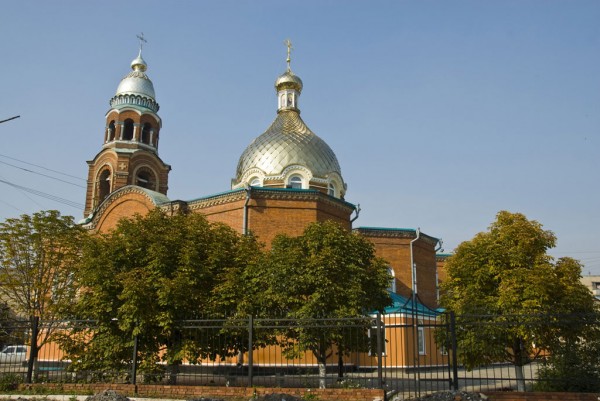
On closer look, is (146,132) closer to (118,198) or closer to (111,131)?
(111,131)

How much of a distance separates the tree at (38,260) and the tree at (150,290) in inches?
141

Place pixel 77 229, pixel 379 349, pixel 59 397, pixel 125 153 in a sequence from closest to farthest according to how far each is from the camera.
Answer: pixel 379 349, pixel 59 397, pixel 77 229, pixel 125 153

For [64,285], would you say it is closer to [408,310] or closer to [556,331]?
[408,310]

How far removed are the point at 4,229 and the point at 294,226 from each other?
1011cm

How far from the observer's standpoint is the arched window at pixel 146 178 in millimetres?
29969

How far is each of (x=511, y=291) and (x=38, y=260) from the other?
1448 centimetres

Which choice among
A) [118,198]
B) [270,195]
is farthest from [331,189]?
[118,198]

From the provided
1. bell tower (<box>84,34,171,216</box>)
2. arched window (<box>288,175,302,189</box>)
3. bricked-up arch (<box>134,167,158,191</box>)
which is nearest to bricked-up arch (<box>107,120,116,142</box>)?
bell tower (<box>84,34,171,216</box>)

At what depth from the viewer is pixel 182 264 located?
13.8 m

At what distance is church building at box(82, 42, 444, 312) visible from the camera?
21.6m

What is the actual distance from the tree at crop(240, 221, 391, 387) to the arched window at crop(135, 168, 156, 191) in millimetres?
17098

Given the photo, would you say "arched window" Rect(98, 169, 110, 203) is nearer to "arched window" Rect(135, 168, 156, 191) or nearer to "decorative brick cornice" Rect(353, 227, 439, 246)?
"arched window" Rect(135, 168, 156, 191)

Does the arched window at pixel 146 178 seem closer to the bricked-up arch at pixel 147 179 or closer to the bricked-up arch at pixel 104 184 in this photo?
the bricked-up arch at pixel 147 179

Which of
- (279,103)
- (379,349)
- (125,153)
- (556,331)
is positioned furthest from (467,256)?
(125,153)
